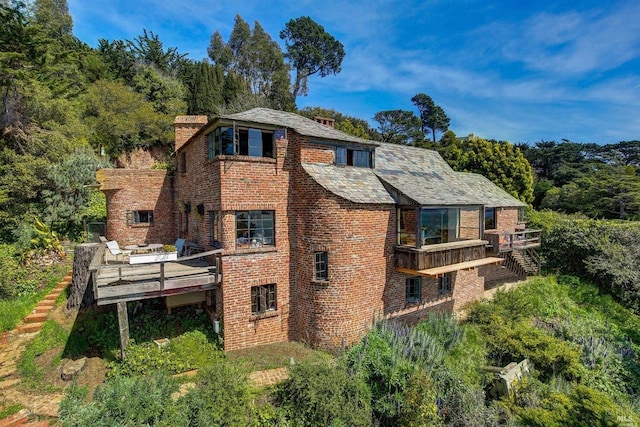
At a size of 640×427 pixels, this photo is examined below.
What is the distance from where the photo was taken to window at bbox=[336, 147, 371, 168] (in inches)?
521

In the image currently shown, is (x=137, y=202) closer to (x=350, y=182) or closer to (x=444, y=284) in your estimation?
(x=350, y=182)

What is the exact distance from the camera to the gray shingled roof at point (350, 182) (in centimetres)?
1169

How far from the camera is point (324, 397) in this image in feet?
27.9

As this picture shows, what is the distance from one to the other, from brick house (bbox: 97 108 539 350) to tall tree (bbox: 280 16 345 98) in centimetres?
3981

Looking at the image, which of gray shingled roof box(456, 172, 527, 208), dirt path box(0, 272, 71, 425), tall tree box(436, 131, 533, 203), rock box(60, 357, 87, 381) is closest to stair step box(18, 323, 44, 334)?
dirt path box(0, 272, 71, 425)

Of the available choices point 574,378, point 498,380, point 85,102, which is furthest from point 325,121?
point 85,102

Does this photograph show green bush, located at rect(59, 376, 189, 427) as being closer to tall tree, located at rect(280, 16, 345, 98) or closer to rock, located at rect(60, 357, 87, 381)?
rock, located at rect(60, 357, 87, 381)

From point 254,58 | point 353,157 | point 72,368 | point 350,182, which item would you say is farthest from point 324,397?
point 254,58

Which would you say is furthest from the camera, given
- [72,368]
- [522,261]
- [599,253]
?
[522,261]

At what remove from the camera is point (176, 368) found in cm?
1044

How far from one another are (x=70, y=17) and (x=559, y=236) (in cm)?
6786

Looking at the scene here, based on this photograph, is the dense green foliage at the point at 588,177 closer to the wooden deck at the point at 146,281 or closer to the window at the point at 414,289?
the window at the point at 414,289

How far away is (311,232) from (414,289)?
578 centimetres

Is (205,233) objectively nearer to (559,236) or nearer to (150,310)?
(150,310)
